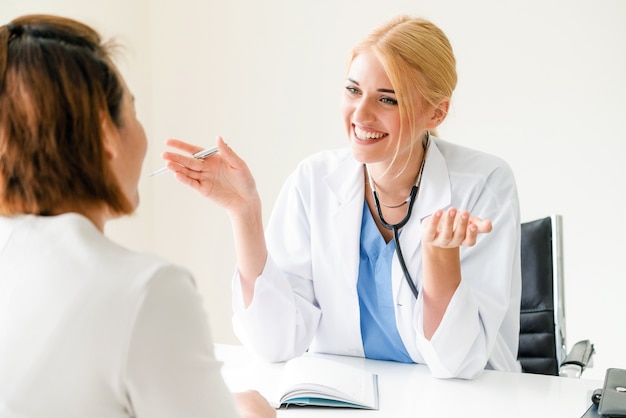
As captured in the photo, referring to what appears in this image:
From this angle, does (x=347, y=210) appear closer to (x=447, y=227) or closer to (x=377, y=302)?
(x=377, y=302)

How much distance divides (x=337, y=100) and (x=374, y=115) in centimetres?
162

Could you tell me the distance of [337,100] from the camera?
141 inches

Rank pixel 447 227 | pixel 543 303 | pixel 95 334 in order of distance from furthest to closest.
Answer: pixel 543 303
pixel 447 227
pixel 95 334

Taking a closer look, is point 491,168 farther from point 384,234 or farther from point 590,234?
point 590,234

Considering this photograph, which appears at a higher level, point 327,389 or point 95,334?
point 95,334

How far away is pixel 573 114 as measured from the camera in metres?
3.17

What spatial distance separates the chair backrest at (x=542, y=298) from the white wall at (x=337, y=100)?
3.56 feet

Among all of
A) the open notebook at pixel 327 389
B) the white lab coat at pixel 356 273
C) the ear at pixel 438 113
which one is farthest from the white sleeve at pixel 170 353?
the ear at pixel 438 113

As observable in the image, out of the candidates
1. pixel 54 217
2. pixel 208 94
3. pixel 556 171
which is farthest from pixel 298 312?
pixel 208 94

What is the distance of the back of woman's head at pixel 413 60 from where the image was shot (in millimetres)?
1930

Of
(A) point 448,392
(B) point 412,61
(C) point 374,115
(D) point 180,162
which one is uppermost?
(B) point 412,61

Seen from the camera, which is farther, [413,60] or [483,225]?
[413,60]

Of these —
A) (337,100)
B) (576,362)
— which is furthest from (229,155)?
(337,100)

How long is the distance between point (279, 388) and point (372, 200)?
0.64 meters
